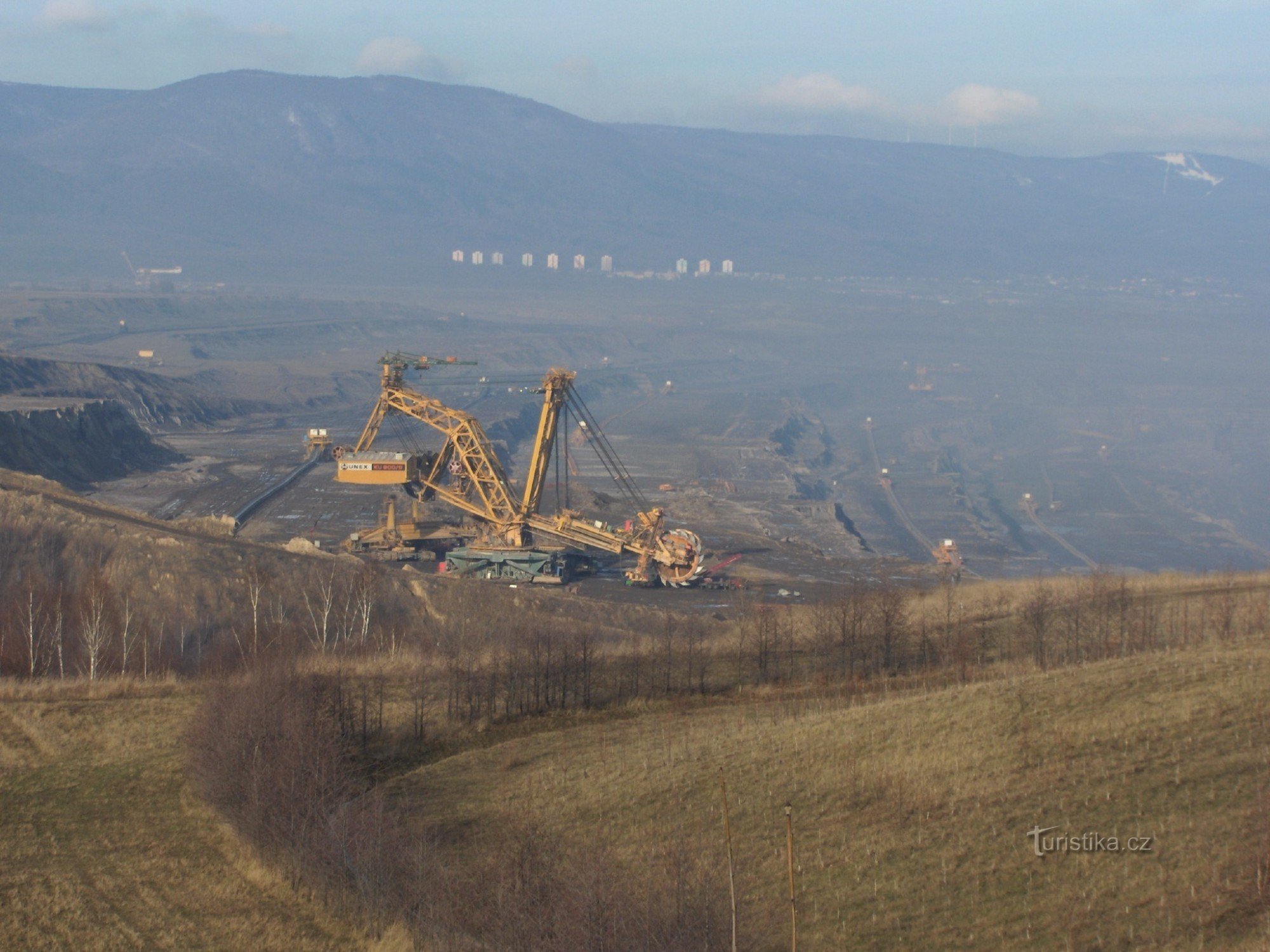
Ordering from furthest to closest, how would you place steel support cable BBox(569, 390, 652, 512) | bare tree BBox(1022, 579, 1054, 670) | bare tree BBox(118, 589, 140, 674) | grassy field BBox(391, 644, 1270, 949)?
steel support cable BBox(569, 390, 652, 512), bare tree BBox(118, 589, 140, 674), bare tree BBox(1022, 579, 1054, 670), grassy field BBox(391, 644, 1270, 949)

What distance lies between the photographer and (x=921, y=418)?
443 ft

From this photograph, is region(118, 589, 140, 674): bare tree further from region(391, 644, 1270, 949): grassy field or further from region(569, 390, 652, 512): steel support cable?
region(569, 390, 652, 512): steel support cable

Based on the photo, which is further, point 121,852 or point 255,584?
point 255,584

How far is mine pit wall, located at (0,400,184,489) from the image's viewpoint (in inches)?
2623

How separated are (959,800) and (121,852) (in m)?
10.7

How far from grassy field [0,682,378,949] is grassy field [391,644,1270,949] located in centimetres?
258

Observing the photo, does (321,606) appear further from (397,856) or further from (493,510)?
(397,856)

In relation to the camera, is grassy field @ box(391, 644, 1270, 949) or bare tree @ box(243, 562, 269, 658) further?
bare tree @ box(243, 562, 269, 658)

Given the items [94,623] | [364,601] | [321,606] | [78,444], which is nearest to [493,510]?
[321,606]

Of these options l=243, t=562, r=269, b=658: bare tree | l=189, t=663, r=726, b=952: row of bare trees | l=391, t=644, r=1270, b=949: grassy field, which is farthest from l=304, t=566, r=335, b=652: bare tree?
l=391, t=644, r=1270, b=949: grassy field

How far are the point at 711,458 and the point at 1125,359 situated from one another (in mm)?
108788

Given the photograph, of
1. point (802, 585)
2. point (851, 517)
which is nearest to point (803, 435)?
point (851, 517)

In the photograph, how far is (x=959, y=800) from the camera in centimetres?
1570

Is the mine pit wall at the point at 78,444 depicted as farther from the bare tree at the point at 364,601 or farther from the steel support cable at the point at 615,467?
the bare tree at the point at 364,601
